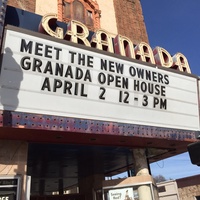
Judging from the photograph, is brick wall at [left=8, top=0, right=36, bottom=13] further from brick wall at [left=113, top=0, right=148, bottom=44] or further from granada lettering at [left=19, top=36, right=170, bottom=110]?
granada lettering at [left=19, top=36, right=170, bottom=110]

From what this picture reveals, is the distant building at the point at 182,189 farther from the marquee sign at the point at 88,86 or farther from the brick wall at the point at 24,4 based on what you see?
the brick wall at the point at 24,4

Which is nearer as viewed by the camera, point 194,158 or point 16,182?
point 194,158

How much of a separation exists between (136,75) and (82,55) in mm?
2268

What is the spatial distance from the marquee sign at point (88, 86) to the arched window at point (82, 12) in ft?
19.8

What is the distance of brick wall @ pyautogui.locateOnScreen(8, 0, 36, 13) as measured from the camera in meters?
12.8

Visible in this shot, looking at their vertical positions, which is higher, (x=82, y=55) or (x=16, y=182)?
(x=82, y=55)

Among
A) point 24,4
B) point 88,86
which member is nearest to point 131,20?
point 24,4

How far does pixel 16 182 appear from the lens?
802 cm

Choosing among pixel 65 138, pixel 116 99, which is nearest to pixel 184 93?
pixel 116 99

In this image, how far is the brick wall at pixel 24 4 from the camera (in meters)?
12.8

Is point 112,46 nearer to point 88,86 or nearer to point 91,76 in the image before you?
point 91,76

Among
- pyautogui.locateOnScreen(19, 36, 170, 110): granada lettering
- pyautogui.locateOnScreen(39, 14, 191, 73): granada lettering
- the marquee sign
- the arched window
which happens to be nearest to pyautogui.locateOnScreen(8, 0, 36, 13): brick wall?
the arched window

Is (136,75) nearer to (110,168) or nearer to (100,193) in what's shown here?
(100,193)

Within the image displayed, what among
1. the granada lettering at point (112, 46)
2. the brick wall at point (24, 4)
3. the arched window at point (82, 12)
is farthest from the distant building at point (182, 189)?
the brick wall at point (24, 4)
